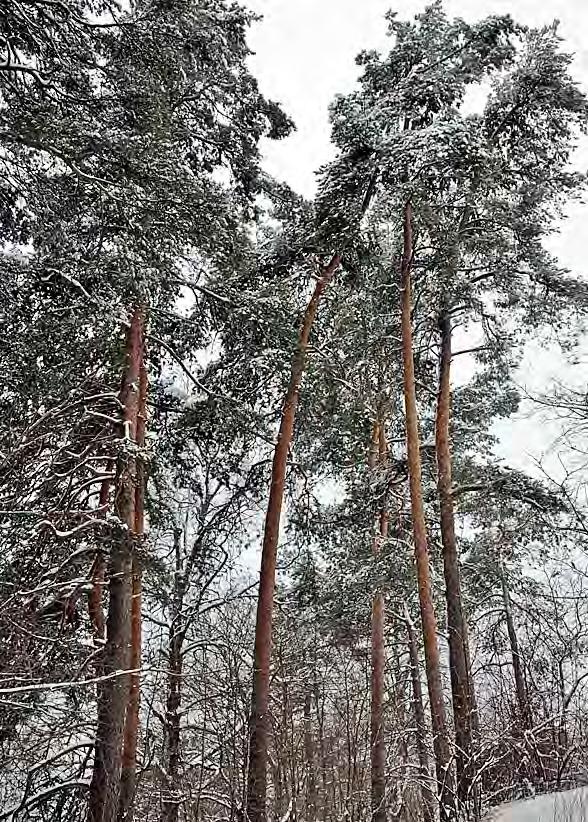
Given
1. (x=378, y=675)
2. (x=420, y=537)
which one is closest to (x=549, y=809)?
(x=420, y=537)

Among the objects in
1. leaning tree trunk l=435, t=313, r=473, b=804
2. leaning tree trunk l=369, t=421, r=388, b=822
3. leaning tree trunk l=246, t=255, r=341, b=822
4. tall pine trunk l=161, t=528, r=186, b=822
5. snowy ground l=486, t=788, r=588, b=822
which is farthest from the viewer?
tall pine trunk l=161, t=528, r=186, b=822

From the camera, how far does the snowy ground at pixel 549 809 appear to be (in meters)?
4.02

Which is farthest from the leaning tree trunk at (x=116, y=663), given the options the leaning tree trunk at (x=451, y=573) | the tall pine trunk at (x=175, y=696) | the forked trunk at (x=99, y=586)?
the tall pine trunk at (x=175, y=696)

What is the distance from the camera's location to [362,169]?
813 cm

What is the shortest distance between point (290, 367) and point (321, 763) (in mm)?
5726

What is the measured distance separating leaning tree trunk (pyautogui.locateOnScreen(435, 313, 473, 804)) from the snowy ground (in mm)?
1570

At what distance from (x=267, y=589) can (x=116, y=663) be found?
2.27 m

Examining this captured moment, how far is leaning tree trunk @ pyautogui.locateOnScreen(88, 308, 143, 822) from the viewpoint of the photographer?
19.9 ft

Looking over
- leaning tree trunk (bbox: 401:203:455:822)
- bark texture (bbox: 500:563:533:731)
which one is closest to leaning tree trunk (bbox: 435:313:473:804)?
leaning tree trunk (bbox: 401:203:455:822)

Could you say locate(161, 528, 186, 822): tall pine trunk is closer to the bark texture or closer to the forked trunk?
the forked trunk

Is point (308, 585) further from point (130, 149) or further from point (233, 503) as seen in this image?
point (130, 149)

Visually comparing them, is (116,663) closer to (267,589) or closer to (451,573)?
(267,589)

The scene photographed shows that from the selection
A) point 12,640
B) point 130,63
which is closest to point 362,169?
point 130,63

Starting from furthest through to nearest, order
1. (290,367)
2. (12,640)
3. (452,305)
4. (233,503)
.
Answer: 1. (233,503)
2. (452,305)
3. (290,367)
4. (12,640)
